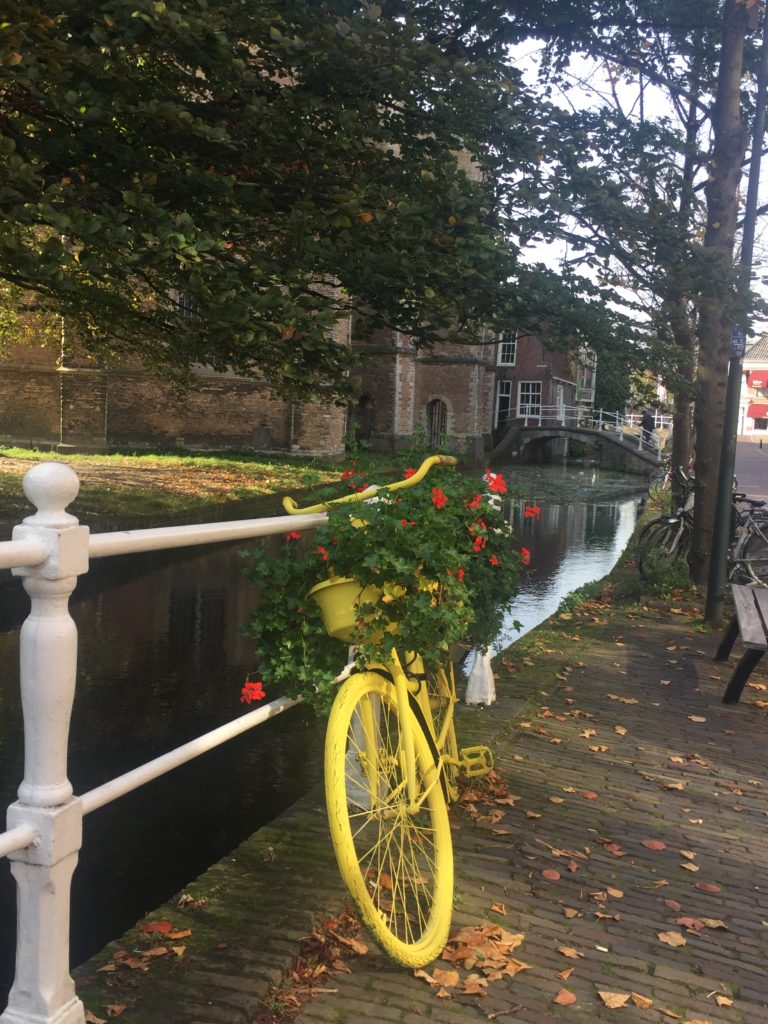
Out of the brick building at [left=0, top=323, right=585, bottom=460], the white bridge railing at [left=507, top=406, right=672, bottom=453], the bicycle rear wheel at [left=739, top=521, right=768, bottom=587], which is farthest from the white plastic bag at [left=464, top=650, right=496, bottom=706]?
the white bridge railing at [left=507, top=406, right=672, bottom=453]

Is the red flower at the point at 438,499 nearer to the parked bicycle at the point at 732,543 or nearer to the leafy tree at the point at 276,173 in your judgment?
the leafy tree at the point at 276,173

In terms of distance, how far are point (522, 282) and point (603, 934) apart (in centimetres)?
702

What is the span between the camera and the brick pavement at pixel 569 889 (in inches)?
100

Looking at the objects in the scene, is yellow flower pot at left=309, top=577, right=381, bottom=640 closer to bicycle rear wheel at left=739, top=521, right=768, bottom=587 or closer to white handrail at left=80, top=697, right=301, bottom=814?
white handrail at left=80, top=697, right=301, bottom=814

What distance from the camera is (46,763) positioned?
1.99 meters

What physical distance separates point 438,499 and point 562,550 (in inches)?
546

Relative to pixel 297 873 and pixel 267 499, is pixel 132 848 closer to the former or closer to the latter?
pixel 297 873

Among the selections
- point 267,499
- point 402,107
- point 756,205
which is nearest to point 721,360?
point 756,205

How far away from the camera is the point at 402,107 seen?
8984mm

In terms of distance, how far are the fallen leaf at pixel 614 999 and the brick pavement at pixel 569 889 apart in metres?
0.02

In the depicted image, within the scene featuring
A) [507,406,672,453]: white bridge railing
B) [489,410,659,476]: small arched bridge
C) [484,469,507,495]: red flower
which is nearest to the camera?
[484,469,507,495]: red flower

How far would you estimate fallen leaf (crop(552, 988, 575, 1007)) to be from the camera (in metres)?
2.65

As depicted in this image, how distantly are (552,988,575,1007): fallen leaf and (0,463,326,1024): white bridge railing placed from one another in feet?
4.20

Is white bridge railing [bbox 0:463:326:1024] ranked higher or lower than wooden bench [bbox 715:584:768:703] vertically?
higher
